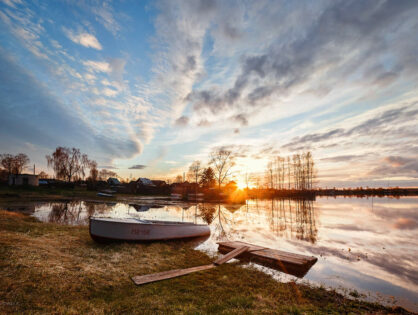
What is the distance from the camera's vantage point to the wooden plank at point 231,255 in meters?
9.75

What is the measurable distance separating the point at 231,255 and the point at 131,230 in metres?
5.72

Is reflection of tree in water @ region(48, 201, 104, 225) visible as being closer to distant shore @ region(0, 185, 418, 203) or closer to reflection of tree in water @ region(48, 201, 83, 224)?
reflection of tree in water @ region(48, 201, 83, 224)

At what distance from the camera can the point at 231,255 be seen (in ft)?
34.4

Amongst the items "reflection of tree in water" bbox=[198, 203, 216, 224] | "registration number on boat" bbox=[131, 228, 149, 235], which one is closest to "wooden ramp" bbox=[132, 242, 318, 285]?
"registration number on boat" bbox=[131, 228, 149, 235]

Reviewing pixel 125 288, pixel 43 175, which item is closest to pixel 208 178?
pixel 125 288

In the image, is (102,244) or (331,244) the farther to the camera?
(331,244)

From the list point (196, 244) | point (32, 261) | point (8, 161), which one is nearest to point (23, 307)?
point (32, 261)

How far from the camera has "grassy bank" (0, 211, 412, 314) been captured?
5328 millimetres

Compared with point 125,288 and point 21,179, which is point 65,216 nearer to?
point 125,288

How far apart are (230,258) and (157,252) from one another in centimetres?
388

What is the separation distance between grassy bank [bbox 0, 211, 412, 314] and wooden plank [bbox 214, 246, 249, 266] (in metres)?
0.36

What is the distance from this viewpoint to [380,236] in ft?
53.0

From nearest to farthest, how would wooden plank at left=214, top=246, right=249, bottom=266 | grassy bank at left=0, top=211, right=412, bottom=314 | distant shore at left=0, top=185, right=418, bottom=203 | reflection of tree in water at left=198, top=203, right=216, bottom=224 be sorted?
grassy bank at left=0, top=211, right=412, bottom=314 → wooden plank at left=214, top=246, right=249, bottom=266 → reflection of tree in water at left=198, top=203, right=216, bottom=224 → distant shore at left=0, top=185, right=418, bottom=203

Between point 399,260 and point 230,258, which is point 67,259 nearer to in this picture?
point 230,258
